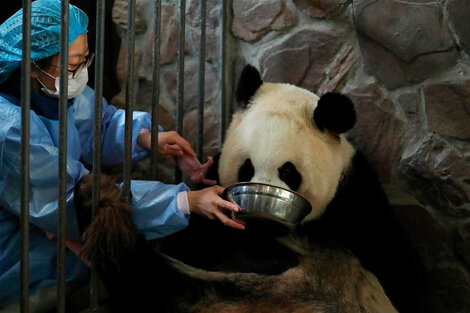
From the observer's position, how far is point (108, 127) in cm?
241

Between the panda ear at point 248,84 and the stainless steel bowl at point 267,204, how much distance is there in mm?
471

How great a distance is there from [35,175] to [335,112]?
2.97 feet

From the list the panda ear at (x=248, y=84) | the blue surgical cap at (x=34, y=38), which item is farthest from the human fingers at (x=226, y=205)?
the blue surgical cap at (x=34, y=38)

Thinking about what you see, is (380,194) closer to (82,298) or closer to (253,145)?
(253,145)

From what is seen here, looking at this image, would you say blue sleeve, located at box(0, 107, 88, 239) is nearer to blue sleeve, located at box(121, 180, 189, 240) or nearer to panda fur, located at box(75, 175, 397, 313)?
panda fur, located at box(75, 175, 397, 313)

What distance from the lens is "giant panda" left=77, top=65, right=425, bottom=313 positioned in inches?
73.1

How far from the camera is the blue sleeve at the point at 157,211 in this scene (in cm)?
188

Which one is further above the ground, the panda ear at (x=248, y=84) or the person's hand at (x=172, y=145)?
the panda ear at (x=248, y=84)

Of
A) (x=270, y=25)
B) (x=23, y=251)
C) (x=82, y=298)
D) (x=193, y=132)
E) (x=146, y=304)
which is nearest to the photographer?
(x=23, y=251)

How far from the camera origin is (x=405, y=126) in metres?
2.43

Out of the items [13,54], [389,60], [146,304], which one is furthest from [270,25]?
[146,304]

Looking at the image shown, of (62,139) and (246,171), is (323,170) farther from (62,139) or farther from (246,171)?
(62,139)

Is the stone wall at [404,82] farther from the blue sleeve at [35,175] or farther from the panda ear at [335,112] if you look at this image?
the blue sleeve at [35,175]

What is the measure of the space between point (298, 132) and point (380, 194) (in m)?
0.41
